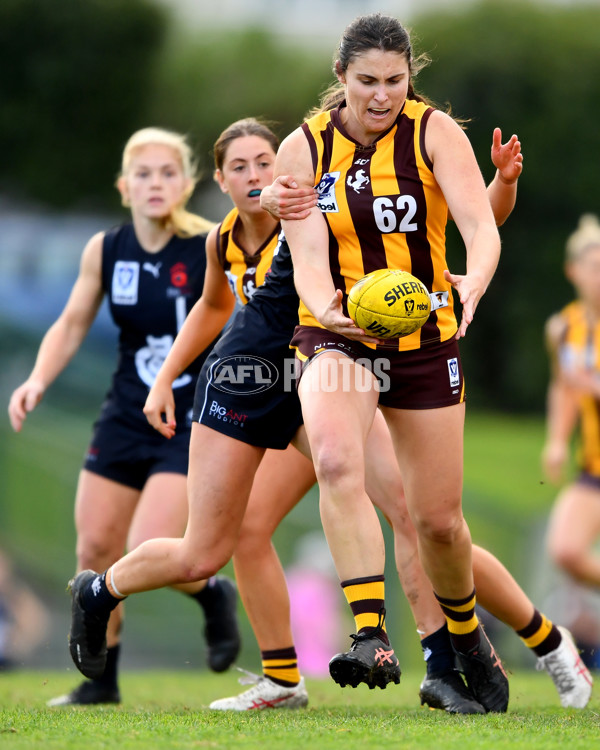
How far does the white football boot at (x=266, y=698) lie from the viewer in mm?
5176

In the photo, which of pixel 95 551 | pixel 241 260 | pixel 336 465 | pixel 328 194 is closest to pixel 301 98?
pixel 95 551

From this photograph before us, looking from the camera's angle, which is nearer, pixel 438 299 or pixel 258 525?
pixel 438 299

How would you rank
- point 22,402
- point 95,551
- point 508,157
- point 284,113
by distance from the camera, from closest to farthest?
point 508,157, point 22,402, point 95,551, point 284,113

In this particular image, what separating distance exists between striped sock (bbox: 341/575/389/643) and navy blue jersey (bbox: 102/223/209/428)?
7.05 feet

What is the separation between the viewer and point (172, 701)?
5.86 metres

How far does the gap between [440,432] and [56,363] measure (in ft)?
8.30

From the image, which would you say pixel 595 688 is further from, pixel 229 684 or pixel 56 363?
pixel 56 363

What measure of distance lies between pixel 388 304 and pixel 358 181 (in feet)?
1.90

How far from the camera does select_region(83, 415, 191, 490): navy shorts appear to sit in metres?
5.91

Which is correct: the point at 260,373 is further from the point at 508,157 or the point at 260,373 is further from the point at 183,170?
the point at 183,170

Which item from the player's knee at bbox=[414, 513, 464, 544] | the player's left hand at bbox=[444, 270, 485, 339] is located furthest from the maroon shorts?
the player's knee at bbox=[414, 513, 464, 544]

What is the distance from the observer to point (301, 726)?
4223mm

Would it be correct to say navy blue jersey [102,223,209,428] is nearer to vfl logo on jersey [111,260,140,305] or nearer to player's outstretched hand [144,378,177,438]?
vfl logo on jersey [111,260,140,305]

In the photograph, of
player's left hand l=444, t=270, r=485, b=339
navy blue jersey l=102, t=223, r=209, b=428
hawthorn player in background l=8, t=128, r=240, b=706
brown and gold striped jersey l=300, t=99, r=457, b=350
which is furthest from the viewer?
navy blue jersey l=102, t=223, r=209, b=428
